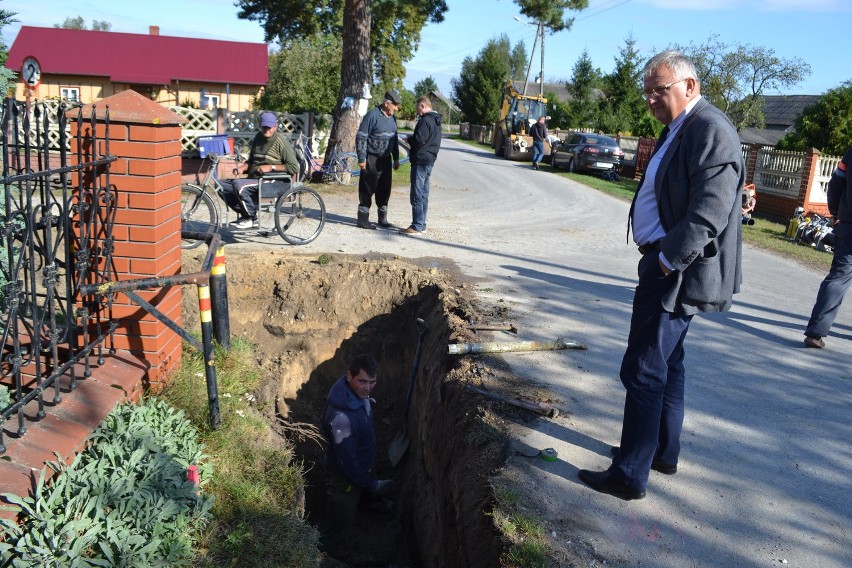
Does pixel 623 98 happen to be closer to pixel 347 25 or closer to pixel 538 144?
pixel 538 144

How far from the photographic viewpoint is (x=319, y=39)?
29656 millimetres

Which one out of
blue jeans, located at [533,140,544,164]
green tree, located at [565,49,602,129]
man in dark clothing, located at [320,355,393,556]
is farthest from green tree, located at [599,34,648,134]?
man in dark clothing, located at [320,355,393,556]

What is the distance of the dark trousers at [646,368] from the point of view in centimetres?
361

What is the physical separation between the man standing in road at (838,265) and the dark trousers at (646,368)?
3619mm

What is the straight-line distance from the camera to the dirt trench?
5.89 meters

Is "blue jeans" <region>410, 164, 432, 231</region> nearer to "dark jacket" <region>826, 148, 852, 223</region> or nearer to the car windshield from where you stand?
"dark jacket" <region>826, 148, 852, 223</region>

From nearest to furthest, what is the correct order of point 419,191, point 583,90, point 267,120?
point 267,120 < point 419,191 < point 583,90

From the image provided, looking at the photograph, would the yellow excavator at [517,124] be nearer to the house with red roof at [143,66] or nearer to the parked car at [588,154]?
the parked car at [588,154]

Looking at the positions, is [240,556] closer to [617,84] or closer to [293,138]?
[293,138]

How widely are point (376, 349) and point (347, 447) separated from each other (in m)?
2.54

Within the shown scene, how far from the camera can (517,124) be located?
3388 cm

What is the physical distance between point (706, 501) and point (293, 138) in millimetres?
14455

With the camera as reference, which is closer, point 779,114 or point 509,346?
point 509,346

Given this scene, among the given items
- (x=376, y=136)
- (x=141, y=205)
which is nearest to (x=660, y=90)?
(x=141, y=205)
